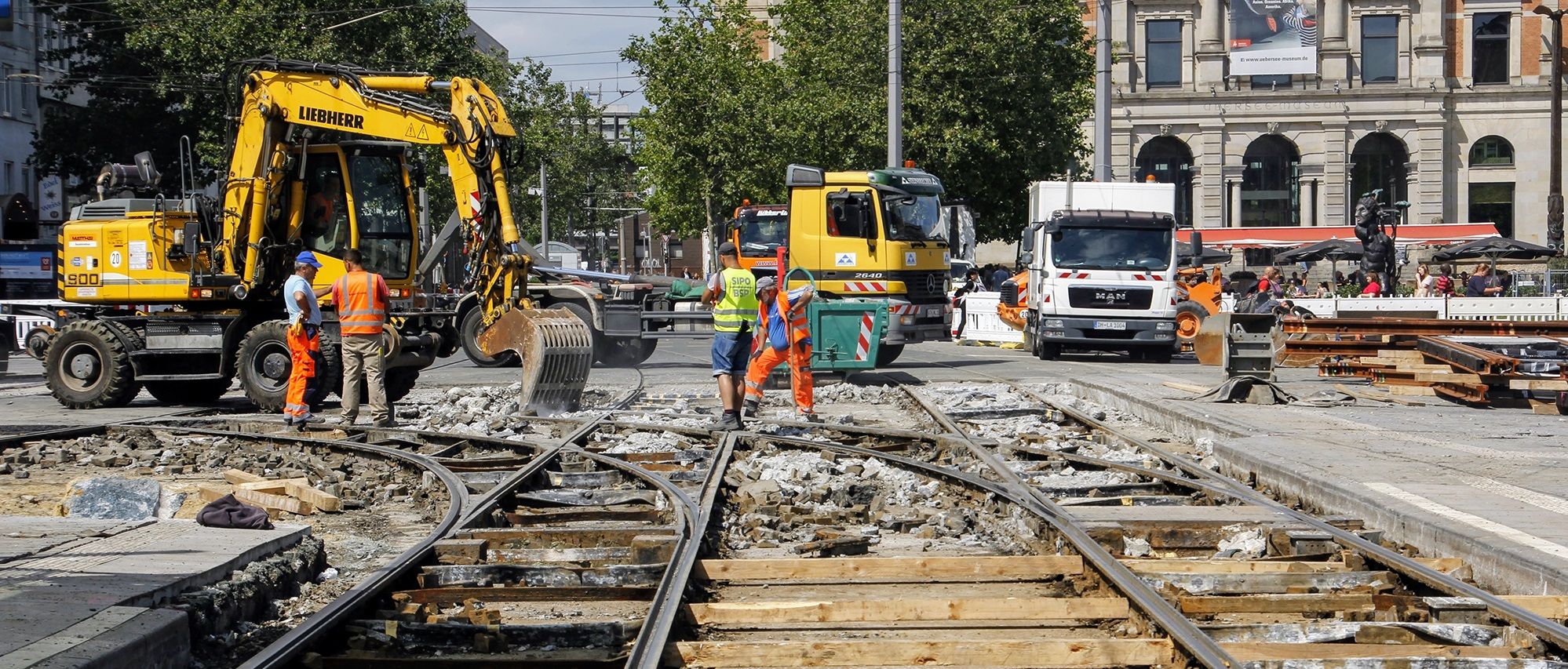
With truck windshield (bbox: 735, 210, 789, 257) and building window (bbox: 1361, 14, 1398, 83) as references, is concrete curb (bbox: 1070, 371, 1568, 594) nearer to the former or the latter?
truck windshield (bbox: 735, 210, 789, 257)

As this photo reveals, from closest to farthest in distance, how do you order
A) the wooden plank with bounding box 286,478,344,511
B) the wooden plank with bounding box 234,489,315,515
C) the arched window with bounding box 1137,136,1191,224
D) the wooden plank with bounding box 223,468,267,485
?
the wooden plank with bounding box 234,489,315,515 → the wooden plank with bounding box 286,478,344,511 → the wooden plank with bounding box 223,468,267,485 → the arched window with bounding box 1137,136,1191,224

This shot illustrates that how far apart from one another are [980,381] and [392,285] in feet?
24.5

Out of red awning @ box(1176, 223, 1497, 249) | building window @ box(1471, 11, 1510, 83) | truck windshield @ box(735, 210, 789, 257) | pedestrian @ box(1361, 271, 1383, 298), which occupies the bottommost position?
pedestrian @ box(1361, 271, 1383, 298)

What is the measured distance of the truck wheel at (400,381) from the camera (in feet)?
58.7

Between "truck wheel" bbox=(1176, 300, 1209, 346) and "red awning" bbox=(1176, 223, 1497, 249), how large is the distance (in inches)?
1028

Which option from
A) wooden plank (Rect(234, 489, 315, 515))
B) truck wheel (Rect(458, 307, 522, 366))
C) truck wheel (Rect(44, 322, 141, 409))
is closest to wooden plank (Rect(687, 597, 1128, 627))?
wooden plank (Rect(234, 489, 315, 515))

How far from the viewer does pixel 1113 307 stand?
83.0 ft

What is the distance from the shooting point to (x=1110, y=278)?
25188 mm

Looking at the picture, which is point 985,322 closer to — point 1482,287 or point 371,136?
point 1482,287

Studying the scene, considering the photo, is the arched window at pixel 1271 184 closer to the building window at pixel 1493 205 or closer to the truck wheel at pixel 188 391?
the building window at pixel 1493 205

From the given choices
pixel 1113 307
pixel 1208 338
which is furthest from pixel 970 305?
pixel 1208 338

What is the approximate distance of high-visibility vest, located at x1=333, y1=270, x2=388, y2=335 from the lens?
563 inches

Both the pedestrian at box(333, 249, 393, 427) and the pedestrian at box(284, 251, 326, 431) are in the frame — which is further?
the pedestrian at box(284, 251, 326, 431)

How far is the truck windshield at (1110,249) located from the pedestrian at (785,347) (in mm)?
11186
